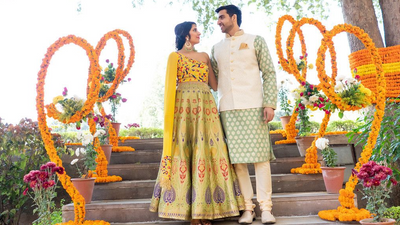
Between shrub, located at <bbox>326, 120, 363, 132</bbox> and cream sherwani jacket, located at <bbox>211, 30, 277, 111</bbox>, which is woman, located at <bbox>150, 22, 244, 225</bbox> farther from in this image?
shrub, located at <bbox>326, 120, 363, 132</bbox>

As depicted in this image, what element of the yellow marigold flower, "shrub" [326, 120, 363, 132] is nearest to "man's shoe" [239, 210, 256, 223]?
the yellow marigold flower

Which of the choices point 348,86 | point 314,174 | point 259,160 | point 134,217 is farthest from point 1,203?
point 348,86

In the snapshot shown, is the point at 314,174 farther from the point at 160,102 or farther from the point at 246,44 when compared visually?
the point at 160,102

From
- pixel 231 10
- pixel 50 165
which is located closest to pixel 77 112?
pixel 50 165

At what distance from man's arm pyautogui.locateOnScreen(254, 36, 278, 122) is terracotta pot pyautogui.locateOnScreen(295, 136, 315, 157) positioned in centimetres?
166

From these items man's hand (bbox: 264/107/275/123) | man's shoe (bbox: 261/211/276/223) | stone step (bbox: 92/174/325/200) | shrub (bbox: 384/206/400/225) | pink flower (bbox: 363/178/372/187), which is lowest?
shrub (bbox: 384/206/400/225)

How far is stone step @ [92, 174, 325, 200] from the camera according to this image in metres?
3.68

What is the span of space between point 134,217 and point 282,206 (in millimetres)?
1346

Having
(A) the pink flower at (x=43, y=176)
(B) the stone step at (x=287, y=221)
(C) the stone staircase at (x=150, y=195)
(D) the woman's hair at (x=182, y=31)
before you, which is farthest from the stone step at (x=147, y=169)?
(D) the woman's hair at (x=182, y=31)

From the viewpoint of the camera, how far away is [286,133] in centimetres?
499

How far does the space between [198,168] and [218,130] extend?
36cm

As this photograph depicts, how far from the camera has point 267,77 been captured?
2943 mm

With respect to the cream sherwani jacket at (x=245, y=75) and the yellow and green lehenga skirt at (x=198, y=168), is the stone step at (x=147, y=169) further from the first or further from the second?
the cream sherwani jacket at (x=245, y=75)

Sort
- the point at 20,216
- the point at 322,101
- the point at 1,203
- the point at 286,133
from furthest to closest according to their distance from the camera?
the point at 286,133
the point at 20,216
the point at 1,203
the point at 322,101
